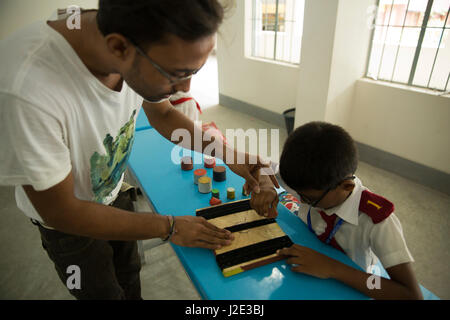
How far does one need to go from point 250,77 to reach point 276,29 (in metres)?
A: 0.79

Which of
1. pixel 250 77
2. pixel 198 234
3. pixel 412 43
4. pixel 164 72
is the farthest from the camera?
pixel 250 77

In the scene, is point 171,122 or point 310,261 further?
point 171,122

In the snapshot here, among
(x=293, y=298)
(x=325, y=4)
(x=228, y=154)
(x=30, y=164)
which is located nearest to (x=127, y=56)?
(x=30, y=164)

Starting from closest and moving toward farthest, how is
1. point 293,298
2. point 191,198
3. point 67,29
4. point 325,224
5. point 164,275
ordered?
point 67,29, point 293,298, point 325,224, point 191,198, point 164,275

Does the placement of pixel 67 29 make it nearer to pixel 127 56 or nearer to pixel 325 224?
pixel 127 56

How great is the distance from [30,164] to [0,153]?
0.07 metres

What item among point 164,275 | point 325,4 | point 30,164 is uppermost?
point 325,4

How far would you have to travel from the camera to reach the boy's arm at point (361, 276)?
87 cm

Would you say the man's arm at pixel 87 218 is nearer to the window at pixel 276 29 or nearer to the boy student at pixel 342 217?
the boy student at pixel 342 217

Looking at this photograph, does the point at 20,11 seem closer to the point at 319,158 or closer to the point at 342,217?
the point at 319,158

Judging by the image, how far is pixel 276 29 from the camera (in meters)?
4.18

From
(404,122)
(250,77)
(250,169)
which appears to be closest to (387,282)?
(250,169)

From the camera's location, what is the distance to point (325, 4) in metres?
2.81

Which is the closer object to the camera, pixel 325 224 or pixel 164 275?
pixel 325 224
